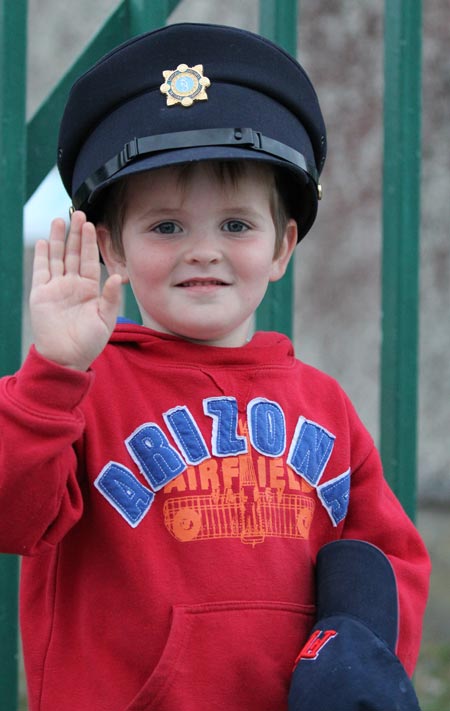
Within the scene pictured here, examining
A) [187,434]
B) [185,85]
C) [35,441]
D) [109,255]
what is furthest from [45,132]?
[35,441]

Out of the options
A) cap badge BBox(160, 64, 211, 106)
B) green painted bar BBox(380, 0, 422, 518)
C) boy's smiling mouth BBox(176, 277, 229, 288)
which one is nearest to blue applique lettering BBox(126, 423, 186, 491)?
boy's smiling mouth BBox(176, 277, 229, 288)

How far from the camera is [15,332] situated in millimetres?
1958

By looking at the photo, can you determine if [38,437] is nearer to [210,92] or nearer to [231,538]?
[231,538]

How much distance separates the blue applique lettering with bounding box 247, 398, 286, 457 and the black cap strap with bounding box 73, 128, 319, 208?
1.25ft

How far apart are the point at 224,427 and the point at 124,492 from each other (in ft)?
0.61

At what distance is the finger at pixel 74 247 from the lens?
1.55 m

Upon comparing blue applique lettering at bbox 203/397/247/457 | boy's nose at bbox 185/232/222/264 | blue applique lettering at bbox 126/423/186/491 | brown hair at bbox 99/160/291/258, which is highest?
brown hair at bbox 99/160/291/258

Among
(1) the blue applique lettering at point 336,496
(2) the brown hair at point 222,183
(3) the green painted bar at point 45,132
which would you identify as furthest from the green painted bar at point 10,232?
(1) the blue applique lettering at point 336,496

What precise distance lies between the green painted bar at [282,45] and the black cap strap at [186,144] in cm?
59

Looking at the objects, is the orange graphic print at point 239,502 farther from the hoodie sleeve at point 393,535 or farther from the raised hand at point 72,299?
the raised hand at point 72,299

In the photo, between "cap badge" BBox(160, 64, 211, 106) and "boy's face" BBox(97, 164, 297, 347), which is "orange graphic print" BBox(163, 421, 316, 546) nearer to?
"boy's face" BBox(97, 164, 297, 347)

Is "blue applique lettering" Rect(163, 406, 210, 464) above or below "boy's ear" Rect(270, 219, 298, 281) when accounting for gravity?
below

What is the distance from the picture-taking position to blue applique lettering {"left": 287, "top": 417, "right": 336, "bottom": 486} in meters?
1.74

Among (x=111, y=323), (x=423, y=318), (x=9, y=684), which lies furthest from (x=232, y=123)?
(x=423, y=318)
